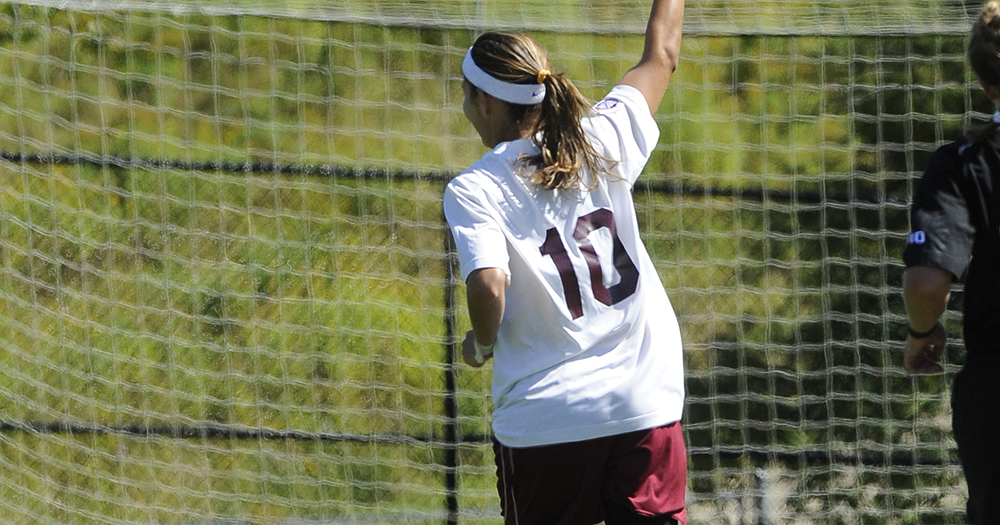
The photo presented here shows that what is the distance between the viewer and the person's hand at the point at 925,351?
2084mm

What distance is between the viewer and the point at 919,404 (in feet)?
14.9

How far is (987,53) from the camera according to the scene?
1.91m

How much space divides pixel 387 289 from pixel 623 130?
8.83 feet

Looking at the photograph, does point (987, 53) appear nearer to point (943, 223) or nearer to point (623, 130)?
point (943, 223)

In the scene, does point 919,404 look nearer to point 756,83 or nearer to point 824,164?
point 824,164

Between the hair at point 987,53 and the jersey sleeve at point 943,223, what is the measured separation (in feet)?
0.20

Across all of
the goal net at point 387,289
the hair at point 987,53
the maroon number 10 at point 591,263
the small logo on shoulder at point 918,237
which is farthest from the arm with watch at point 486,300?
the goal net at point 387,289

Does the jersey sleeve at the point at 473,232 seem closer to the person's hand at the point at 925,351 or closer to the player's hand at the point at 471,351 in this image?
the player's hand at the point at 471,351

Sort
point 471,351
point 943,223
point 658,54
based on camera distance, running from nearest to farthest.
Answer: point 943,223, point 471,351, point 658,54

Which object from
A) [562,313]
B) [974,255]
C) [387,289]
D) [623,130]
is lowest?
[387,289]

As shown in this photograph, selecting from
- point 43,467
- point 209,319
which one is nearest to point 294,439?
point 209,319

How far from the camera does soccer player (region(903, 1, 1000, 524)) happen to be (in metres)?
1.90

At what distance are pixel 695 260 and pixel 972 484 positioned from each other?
269cm

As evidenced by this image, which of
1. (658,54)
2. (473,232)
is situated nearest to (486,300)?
(473,232)
